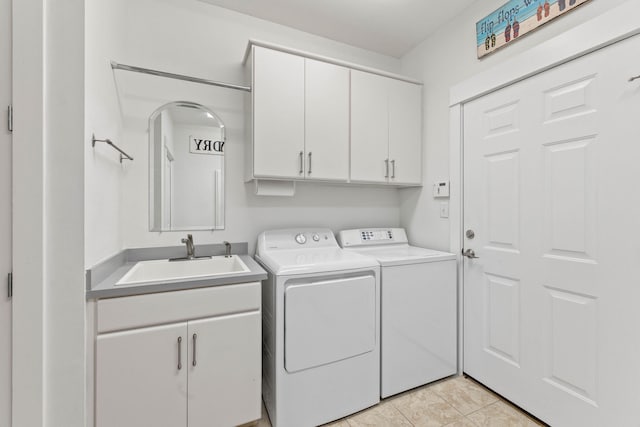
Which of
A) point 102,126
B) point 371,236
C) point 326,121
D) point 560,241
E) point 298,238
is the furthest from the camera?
point 371,236

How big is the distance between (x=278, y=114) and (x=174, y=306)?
1.30 m

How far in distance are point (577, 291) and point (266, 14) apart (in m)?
2.63

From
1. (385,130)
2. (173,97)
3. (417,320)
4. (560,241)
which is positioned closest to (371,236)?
(417,320)

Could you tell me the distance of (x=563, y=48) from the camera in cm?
142

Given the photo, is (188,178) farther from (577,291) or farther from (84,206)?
(577,291)

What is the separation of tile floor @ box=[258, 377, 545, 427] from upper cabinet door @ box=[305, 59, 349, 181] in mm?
1518

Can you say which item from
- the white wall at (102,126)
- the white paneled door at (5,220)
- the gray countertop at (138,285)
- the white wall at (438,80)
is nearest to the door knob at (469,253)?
the white wall at (438,80)

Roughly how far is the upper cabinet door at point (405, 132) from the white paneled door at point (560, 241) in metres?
0.45

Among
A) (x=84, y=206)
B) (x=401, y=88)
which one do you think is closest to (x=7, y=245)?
(x=84, y=206)

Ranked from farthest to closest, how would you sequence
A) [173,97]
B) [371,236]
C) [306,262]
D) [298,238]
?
[371,236] → [298,238] → [173,97] → [306,262]

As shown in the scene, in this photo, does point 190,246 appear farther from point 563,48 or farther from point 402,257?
point 563,48

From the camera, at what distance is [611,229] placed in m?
1.29

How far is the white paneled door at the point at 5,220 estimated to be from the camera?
1032 mm

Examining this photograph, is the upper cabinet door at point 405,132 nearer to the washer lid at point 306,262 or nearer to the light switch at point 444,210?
the light switch at point 444,210
